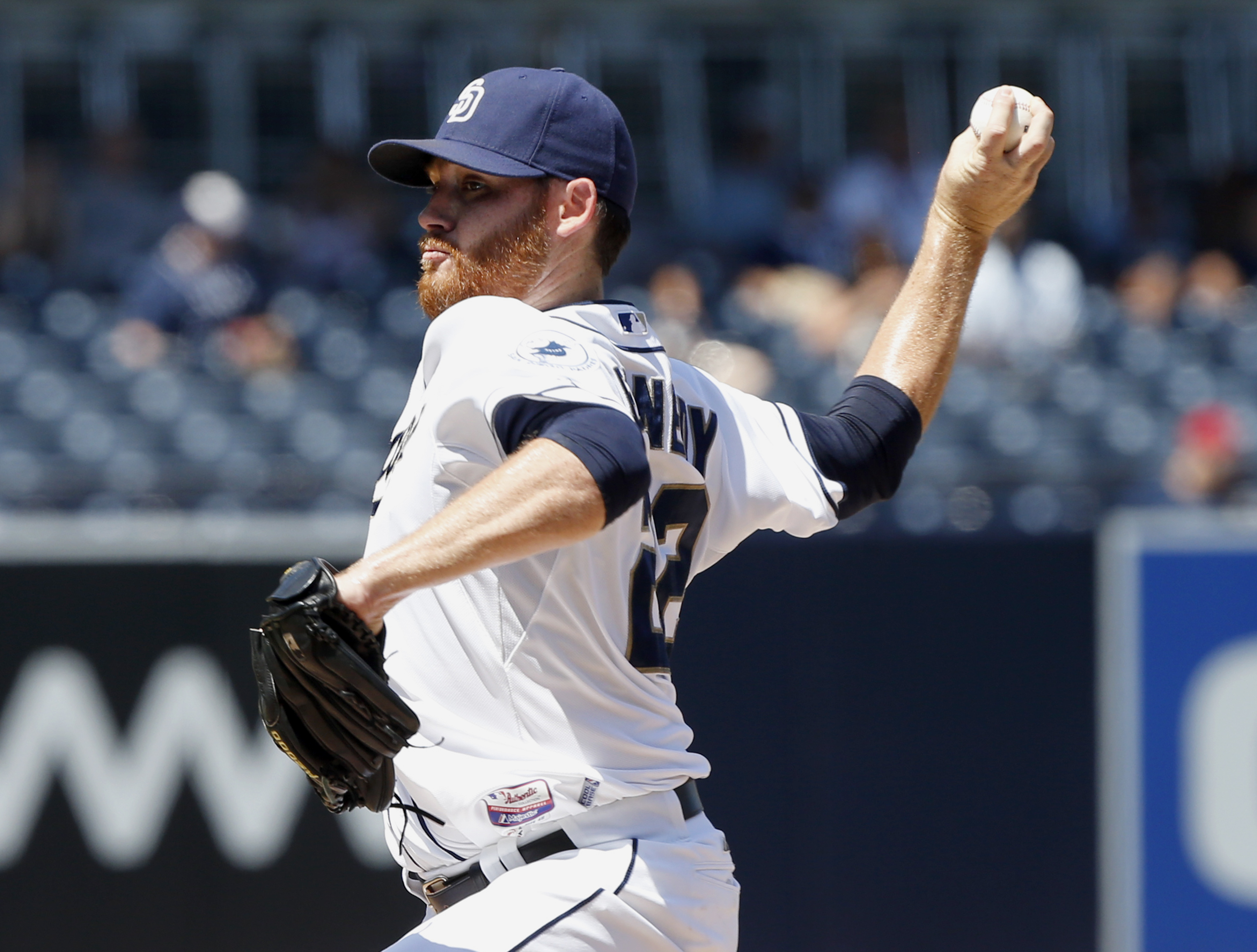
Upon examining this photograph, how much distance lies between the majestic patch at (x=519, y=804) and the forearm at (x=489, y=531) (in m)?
0.35

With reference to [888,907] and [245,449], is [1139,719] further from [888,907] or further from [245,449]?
[245,449]

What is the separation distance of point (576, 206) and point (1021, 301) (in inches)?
230

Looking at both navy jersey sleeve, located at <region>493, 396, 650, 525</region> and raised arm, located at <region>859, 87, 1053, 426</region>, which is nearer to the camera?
navy jersey sleeve, located at <region>493, 396, 650, 525</region>

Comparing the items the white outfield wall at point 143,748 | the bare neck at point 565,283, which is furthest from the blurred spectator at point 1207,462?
the bare neck at point 565,283

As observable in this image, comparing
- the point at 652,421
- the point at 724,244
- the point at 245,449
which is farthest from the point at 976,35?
the point at 652,421

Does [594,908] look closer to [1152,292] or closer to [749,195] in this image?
[1152,292]

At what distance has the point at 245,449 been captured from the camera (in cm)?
618

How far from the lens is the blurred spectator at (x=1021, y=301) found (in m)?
7.25

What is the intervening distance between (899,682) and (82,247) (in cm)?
530

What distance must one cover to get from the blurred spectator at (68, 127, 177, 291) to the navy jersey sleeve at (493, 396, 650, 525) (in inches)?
259

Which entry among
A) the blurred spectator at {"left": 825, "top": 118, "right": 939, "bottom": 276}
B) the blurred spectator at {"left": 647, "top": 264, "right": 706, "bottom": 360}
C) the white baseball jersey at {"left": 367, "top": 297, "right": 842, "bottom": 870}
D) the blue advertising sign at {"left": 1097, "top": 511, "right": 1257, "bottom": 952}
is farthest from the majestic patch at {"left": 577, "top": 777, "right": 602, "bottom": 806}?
the blurred spectator at {"left": 825, "top": 118, "right": 939, "bottom": 276}

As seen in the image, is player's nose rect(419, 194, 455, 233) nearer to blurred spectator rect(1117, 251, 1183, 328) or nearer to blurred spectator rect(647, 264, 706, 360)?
blurred spectator rect(647, 264, 706, 360)

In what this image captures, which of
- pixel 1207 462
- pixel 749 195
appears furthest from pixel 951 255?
pixel 749 195

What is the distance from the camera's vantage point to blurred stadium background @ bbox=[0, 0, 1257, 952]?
4.48m
